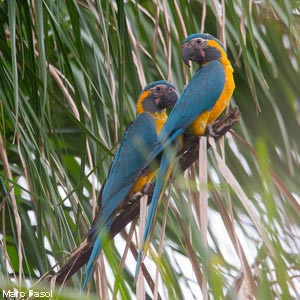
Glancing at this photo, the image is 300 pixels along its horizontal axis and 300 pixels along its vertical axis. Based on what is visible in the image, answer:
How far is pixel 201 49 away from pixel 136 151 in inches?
13.4

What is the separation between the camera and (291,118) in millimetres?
2094

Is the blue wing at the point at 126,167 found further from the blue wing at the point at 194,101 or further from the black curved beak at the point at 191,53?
the black curved beak at the point at 191,53

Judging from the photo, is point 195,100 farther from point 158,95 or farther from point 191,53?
point 158,95

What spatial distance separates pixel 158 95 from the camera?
2094mm

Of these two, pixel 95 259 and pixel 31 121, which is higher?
pixel 31 121

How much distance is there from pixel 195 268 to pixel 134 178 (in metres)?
0.93

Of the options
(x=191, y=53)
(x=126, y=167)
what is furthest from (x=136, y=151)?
(x=191, y=53)

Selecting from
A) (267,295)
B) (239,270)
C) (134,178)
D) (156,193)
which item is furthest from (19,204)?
(267,295)

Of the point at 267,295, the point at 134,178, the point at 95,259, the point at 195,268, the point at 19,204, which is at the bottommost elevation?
the point at 267,295

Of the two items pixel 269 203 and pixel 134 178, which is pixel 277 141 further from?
pixel 269 203

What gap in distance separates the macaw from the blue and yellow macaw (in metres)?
0.13

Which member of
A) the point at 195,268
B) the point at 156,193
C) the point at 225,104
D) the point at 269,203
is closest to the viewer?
the point at 269,203

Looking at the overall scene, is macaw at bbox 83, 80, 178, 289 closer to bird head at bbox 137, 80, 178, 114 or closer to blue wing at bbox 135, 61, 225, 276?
bird head at bbox 137, 80, 178, 114

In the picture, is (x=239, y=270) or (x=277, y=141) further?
(x=277, y=141)
